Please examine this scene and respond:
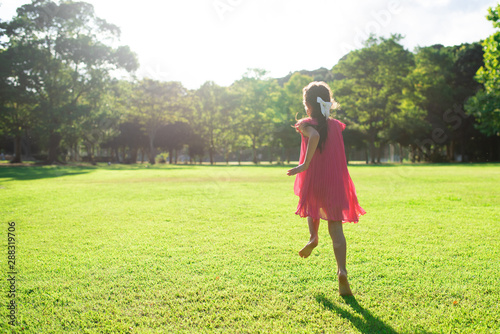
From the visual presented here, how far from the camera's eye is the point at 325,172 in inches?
137

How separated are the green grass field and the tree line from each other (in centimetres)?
1795

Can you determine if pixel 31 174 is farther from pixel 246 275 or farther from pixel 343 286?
pixel 343 286

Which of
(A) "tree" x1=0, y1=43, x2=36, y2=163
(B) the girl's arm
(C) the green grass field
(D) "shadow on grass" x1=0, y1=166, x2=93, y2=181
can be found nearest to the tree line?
(A) "tree" x1=0, y1=43, x2=36, y2=163

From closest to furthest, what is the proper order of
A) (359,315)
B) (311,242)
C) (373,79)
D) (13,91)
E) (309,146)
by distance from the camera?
(359,315) < (309,146) < (311,242) < (13,91) < (373,79)

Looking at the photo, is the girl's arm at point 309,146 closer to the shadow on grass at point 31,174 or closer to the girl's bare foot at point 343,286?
the girl's bare foot at point 343,286

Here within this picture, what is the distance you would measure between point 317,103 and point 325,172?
736 mm

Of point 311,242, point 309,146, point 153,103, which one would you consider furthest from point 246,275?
point 153,103

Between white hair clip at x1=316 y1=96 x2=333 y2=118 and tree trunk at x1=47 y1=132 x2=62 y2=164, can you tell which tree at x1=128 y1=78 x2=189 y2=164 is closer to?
tree trunk at x1=47 y1=132 x2=62 y2=164

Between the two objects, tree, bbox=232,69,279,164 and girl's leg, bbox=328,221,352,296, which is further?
tree, bbox=232,69,279,164

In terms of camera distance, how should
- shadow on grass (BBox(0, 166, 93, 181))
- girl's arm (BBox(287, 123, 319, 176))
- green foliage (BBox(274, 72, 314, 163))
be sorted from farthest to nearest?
green foliage (BBox(274, 72, 314, 163))
shadow on grass (BBox(0, 166, 93, 181))
girl's arm (BBox(287, 123, 319, 176))

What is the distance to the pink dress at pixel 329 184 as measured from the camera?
3420mm

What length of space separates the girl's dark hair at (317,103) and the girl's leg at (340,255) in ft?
2.67

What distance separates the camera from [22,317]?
2.86 metres

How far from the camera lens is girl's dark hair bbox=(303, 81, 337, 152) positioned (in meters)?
3.47
